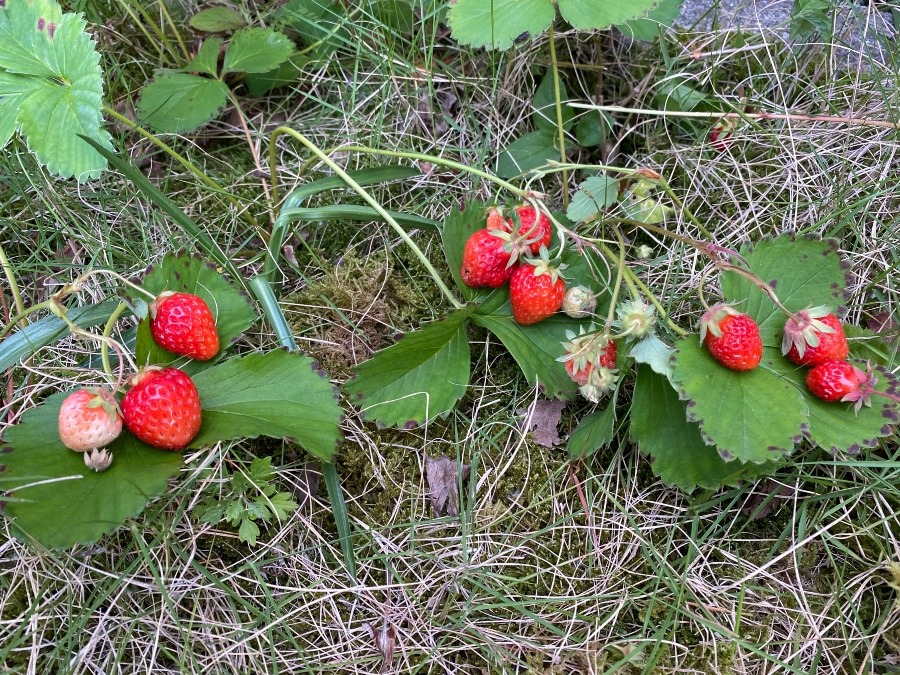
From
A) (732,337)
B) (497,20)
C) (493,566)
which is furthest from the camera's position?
(497,20)

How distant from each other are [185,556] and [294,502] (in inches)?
10.7

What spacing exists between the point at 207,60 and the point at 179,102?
18 centimetres

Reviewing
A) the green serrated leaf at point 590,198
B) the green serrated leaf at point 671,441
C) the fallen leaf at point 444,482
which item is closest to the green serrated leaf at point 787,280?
the green serrated leaf at point 671,441

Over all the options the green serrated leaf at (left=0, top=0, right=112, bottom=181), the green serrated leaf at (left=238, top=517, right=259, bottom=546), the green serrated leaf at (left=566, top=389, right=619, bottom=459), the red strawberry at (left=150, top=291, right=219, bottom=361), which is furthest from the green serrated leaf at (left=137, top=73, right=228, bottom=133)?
the green serrated leaf at (left=566, top=389, right=619, bottom=459)

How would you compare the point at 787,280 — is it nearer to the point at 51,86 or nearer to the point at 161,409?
the point at 161,409

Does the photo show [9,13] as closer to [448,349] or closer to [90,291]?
[90,291]

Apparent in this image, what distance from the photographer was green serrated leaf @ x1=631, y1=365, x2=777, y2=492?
1565 millimetres

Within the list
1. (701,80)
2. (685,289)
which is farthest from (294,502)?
(701,80)

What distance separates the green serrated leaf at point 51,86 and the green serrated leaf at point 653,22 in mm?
1522

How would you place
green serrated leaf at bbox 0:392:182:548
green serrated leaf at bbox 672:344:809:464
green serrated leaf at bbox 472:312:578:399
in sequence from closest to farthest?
green serrated leaf at bbox 0:392:182:548, green serrated leaf at bbox 672:344:809:464, green serrated leaf at bbox 472:312:578:399

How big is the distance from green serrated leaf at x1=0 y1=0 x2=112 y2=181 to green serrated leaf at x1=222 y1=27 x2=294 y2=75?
1.64 feet

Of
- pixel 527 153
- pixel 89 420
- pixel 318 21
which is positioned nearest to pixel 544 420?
pixel 527 153

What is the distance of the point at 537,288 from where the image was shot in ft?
5.27

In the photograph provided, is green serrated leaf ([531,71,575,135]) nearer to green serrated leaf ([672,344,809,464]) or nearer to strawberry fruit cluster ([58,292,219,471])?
green serrated leaf ([672,344,809,464])
